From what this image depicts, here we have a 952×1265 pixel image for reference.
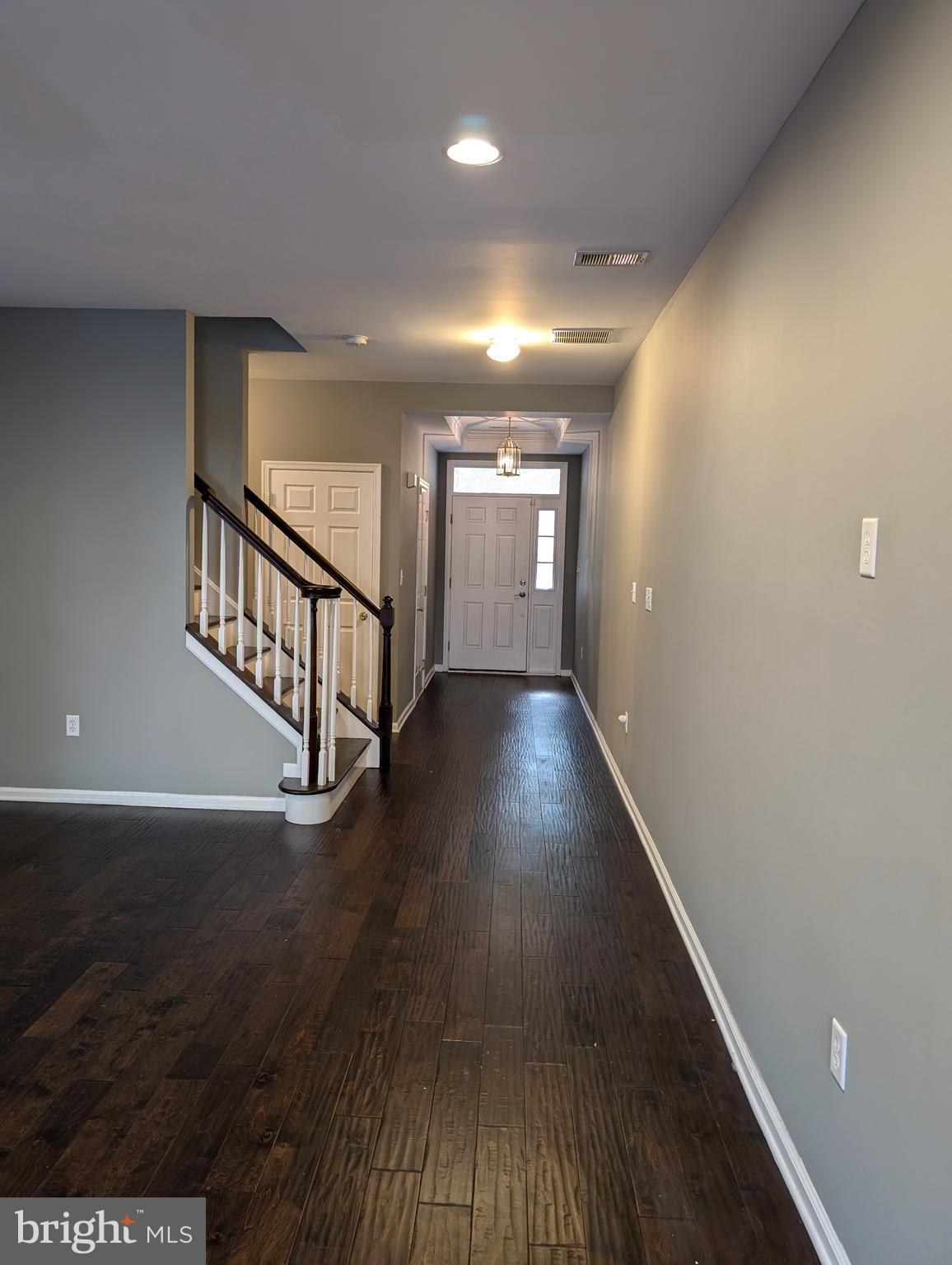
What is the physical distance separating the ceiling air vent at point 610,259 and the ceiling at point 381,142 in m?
0.05

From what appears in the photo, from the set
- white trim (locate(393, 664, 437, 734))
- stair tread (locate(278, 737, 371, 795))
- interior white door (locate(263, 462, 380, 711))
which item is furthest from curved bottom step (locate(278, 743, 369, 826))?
white trim (locate(393, 664, 437, 734))

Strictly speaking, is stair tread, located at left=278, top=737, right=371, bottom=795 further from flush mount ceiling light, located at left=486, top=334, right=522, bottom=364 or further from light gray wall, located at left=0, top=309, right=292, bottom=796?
flush mount ceiling light, located at left=486, top=334, right=522, bottom=364

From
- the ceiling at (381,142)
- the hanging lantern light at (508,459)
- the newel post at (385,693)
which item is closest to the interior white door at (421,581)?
the hanging lantern light at (508,459)

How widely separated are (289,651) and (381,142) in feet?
11.6

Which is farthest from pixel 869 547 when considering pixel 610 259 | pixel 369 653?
pixel 369 653

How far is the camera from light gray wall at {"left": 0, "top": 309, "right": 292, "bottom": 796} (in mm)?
4398

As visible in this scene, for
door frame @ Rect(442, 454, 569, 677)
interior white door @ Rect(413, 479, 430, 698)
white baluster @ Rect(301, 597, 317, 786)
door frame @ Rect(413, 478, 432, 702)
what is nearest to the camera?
white baluster @ Rect(301, 597, 317, 786)

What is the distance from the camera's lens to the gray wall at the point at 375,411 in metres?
6.05

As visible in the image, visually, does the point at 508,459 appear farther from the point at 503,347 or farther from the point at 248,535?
the point at 248,535

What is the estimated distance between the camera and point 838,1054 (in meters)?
1.70

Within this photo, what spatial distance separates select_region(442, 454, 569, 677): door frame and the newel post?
4.01m

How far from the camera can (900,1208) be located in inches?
55.1

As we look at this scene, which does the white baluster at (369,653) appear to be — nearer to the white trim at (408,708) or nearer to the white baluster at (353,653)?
the white baluster at (353,653)

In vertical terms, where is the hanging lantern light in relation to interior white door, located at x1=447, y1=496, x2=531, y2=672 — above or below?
above
